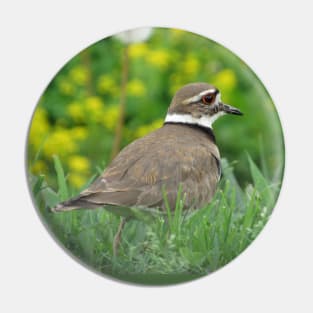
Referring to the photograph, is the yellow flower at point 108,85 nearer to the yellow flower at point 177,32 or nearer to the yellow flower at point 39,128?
the yellow flower at point 39,128

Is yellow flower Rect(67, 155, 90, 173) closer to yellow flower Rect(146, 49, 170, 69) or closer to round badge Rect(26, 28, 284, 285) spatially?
round badge Rect(26, 28, 284, 285)

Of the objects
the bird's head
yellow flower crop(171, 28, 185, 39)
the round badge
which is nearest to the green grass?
the round badge

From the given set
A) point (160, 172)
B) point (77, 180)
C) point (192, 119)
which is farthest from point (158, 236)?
point (192, 119)

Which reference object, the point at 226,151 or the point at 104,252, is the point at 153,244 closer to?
the point at 104,252

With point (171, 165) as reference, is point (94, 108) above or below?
above

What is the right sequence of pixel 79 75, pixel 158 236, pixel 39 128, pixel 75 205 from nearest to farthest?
pixel 75 205
pixel 158 236
pixel 39 128
pixel 79 75

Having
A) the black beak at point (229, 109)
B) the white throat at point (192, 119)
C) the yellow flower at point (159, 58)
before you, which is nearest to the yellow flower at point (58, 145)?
the white throat at point (192, 119)

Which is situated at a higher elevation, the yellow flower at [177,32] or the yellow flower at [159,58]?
the yellow flower at [177,32]

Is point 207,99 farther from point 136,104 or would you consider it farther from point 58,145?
point 58,145

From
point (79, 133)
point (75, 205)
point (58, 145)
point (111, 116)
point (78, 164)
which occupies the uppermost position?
point (111, 116)
